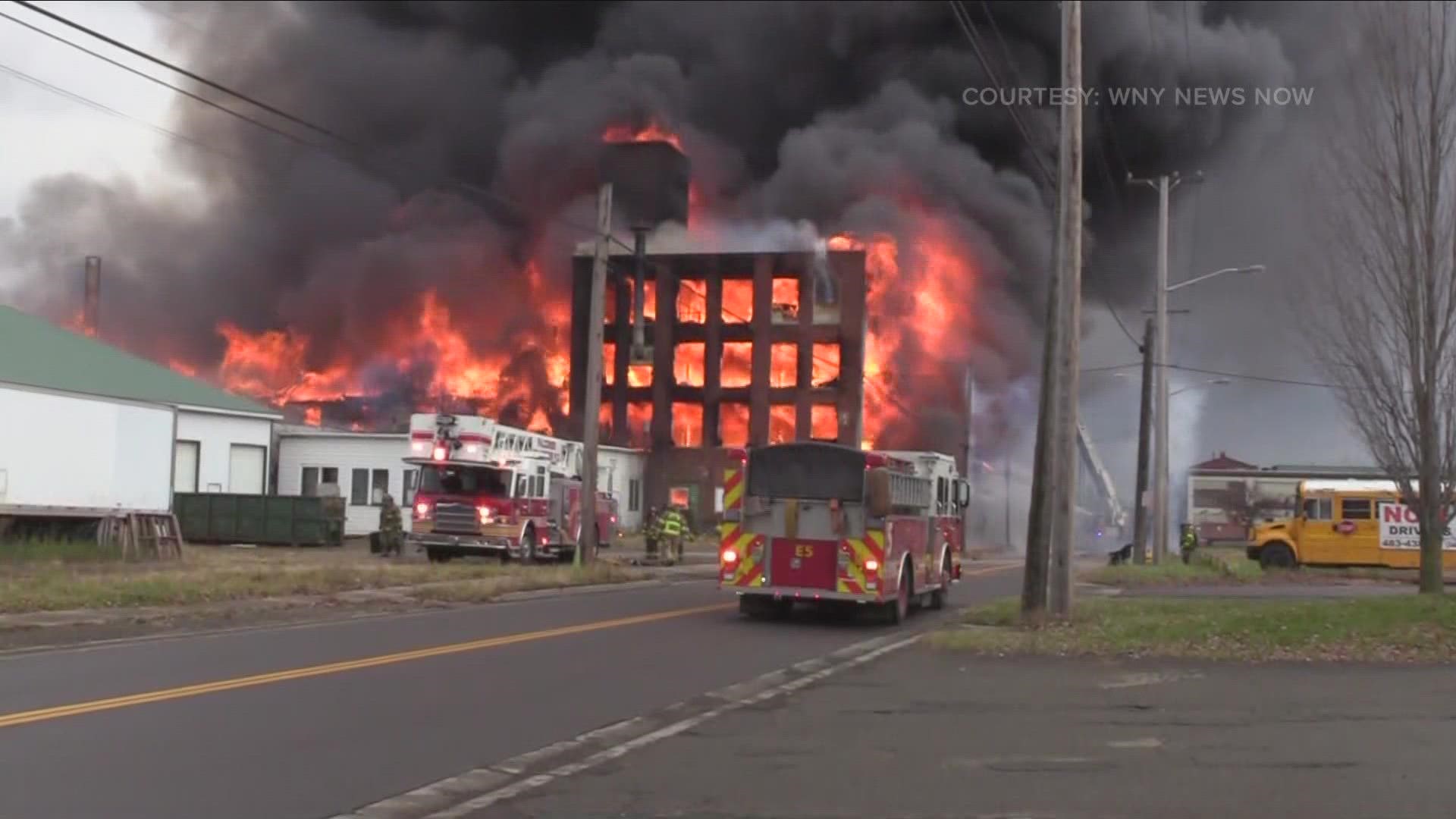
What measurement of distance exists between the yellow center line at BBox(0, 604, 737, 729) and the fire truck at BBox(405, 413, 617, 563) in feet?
33.9

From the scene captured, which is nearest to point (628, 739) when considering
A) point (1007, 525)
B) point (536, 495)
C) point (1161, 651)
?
point (1161, 651)

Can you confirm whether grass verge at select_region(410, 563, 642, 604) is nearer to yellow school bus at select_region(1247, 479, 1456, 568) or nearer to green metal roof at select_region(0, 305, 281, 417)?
green metal roof at select_region(0, 305, 281, 417)

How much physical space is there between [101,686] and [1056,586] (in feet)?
32.9

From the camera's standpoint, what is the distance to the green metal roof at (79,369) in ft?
80.8

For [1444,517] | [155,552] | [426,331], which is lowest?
[155,552]

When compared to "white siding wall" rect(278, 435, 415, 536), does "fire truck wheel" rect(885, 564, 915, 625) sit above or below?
below

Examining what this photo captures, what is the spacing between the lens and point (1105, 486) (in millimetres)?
46969

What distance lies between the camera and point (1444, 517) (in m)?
16.0

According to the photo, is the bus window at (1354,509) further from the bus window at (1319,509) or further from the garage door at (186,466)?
the garage door at (186,466)

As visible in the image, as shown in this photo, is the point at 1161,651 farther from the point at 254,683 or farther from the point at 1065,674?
the point at 254,683

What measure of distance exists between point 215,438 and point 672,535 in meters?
13.5

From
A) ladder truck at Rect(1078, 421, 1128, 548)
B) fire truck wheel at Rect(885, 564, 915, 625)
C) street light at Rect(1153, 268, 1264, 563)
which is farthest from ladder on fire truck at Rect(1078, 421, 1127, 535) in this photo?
fire truck wheel at Rect(885, 564, 915, 625)

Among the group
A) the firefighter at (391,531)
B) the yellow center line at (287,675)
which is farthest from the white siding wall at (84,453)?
the yellow center line at (287,675)

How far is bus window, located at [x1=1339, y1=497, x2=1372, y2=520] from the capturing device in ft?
98.4
